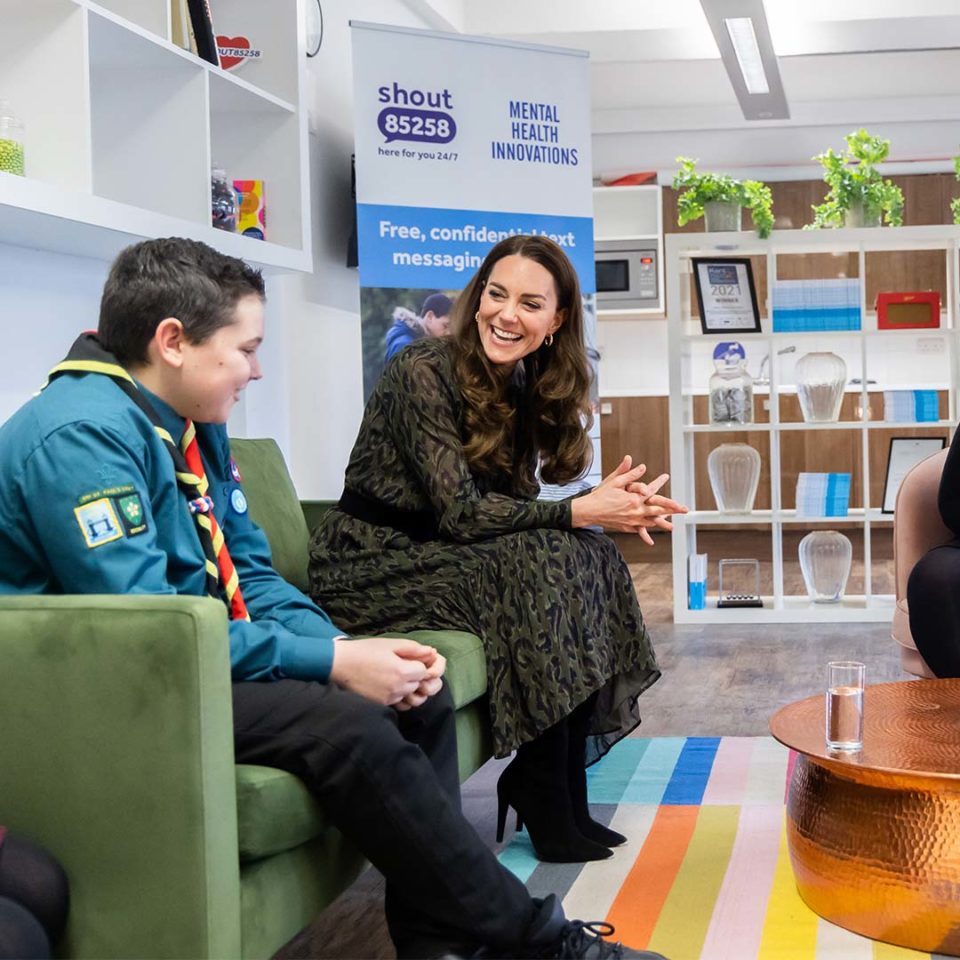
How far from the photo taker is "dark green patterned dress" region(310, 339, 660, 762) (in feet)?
7.32

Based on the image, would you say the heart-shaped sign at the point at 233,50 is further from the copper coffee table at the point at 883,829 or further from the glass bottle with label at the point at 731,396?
the glass bottle with label at the point at 731,396

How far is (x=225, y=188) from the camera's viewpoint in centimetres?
306

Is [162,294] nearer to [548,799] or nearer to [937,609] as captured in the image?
[548,799]

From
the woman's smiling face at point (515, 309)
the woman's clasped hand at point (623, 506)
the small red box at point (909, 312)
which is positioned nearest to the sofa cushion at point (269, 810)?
the woman's clasped hand at point (623, 506)

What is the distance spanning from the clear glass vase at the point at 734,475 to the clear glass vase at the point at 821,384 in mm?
289

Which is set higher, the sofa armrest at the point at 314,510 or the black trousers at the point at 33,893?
the sofa armrest at the point at 314,510

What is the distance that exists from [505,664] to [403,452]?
0.44 m

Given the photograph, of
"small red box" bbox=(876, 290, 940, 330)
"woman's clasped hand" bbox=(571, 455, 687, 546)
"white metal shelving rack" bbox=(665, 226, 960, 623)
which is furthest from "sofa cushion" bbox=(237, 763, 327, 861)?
"small red box" bbox=(876, 290, 940, 330)

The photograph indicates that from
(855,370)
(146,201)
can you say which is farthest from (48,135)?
(855,370)

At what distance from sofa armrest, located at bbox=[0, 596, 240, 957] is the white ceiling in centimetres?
495

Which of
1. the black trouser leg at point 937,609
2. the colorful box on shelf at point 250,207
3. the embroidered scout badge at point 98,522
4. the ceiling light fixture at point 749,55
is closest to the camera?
the embroidered scout badge at point 98,522

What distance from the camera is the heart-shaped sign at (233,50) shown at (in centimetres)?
337

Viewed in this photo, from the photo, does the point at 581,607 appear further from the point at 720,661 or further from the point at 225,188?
the point at 720,661

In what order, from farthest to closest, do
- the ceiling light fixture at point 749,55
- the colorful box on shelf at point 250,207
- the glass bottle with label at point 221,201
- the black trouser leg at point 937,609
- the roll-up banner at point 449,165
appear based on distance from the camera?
the ceiling light fixture at point 749,55, the roll-up banner at point 449,165, the colorful box on shelf at point 250,207, the glass bottle with label at point 221,201, the black trouser leg at point 937,609
